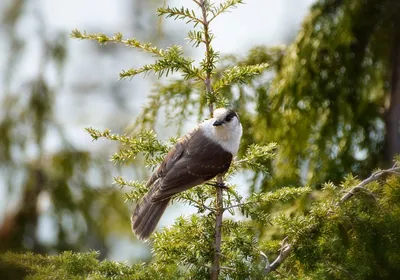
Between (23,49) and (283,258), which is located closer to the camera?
(283,258)

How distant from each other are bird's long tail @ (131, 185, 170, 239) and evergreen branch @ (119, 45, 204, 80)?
52cm

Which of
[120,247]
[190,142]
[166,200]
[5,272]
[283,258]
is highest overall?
[120,247]

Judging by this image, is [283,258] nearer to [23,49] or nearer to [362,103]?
[362,103]

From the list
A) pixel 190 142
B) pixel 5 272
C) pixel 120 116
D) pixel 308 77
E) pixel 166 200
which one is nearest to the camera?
pixel 166 200

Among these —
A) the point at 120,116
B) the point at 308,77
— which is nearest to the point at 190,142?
the point at 308,77

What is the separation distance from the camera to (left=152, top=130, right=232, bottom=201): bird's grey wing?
2.48 metres

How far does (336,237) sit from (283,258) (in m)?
0.19

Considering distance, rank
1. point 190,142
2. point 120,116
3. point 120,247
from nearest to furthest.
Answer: point 190,142 < point 120,247 < point 120,116

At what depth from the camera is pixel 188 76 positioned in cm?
223

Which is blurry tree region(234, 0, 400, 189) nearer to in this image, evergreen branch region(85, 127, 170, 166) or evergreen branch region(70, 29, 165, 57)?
evergreen branch region(85, 127, 170, 166)

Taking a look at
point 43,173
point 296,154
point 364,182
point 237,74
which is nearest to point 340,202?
point 364,182

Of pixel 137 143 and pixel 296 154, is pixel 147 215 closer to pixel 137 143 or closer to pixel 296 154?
pixel 137 143

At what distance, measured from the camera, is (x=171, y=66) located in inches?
86.0

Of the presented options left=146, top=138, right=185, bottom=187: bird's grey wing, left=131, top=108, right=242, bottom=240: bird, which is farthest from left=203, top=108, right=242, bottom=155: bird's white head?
left=146, top=138, right=185, bottom=187: bird's grey wing
